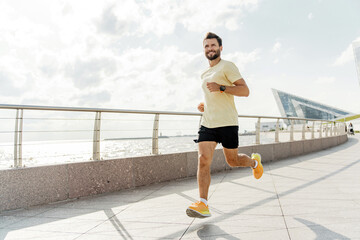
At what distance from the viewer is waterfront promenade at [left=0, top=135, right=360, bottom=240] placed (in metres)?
2.75

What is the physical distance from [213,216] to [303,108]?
102979 mm

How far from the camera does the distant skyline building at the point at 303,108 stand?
3844 inches

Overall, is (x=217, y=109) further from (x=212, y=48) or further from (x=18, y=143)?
(x=18, y=143)

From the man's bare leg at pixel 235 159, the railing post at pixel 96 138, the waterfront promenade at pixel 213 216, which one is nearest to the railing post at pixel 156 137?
the waterfront promenade at pixel 213 216

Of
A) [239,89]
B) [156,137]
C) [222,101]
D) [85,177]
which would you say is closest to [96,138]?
[85,177]

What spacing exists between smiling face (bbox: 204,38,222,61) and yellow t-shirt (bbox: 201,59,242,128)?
0.13m

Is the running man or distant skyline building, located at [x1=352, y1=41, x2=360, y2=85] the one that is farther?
distant skyline building, located at [x1=352, y1=41, x2=360, y2=85]

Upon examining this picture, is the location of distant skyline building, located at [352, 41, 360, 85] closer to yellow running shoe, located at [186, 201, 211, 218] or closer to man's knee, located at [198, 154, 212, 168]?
man's knee, located at [198, 154, 212, 168]

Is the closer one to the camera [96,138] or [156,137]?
[96,138]

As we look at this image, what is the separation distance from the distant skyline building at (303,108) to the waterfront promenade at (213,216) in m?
99.9

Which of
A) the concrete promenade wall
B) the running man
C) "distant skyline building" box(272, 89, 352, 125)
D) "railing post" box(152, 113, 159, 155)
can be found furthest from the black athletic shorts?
"distant skyline building" box(272, 89, 352, 125)

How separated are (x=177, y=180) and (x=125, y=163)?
1.30 metres

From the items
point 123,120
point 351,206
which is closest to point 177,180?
point 123,120

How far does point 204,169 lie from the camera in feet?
10.3
